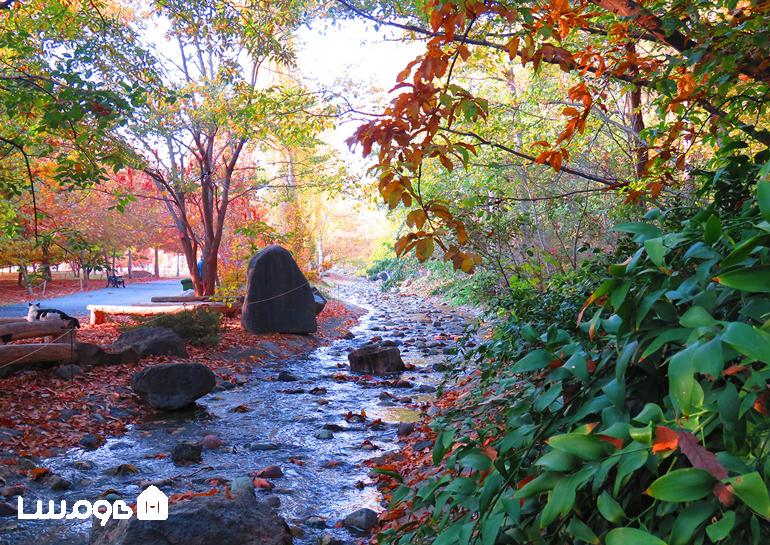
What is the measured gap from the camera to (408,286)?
25234 millimetres

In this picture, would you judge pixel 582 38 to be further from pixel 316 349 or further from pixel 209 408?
pixel 316 349

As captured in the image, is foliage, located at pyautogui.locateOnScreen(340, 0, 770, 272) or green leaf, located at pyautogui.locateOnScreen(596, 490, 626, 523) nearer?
green leaf, located at pyautogui.locateOnScreen(596, 490, 626, 523)

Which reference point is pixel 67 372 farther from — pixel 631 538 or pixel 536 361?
pixel 631 538

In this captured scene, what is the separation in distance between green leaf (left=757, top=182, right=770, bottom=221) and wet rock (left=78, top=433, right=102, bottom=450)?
5.51 m

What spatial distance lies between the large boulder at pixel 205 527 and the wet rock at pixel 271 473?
4.69 feet

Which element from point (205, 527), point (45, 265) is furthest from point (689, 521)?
point (45, 265)

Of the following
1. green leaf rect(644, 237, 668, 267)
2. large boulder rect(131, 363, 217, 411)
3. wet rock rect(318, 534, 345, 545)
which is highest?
green leaf rect(644, 237, 668, 267)

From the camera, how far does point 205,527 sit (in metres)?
2.76

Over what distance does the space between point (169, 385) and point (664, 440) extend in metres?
6.17

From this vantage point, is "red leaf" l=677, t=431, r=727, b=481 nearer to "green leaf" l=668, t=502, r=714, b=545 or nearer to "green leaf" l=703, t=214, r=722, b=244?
"green leaf" l=668, t=502, r=714, b=545

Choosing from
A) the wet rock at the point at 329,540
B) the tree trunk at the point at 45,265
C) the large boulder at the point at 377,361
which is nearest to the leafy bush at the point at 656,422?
the wet rock at the point at 329,540

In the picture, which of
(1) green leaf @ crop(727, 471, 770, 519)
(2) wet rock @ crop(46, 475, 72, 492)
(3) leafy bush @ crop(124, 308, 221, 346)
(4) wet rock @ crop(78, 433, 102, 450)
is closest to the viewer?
(1) green leaf @ crop(727, 471, 770, 519)

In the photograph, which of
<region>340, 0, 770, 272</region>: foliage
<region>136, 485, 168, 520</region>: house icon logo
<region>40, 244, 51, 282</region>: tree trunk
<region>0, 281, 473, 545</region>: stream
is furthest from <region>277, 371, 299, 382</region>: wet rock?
<region>340, 0, 770, 272</region>: foliage

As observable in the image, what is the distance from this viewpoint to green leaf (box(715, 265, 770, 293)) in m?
0.81
